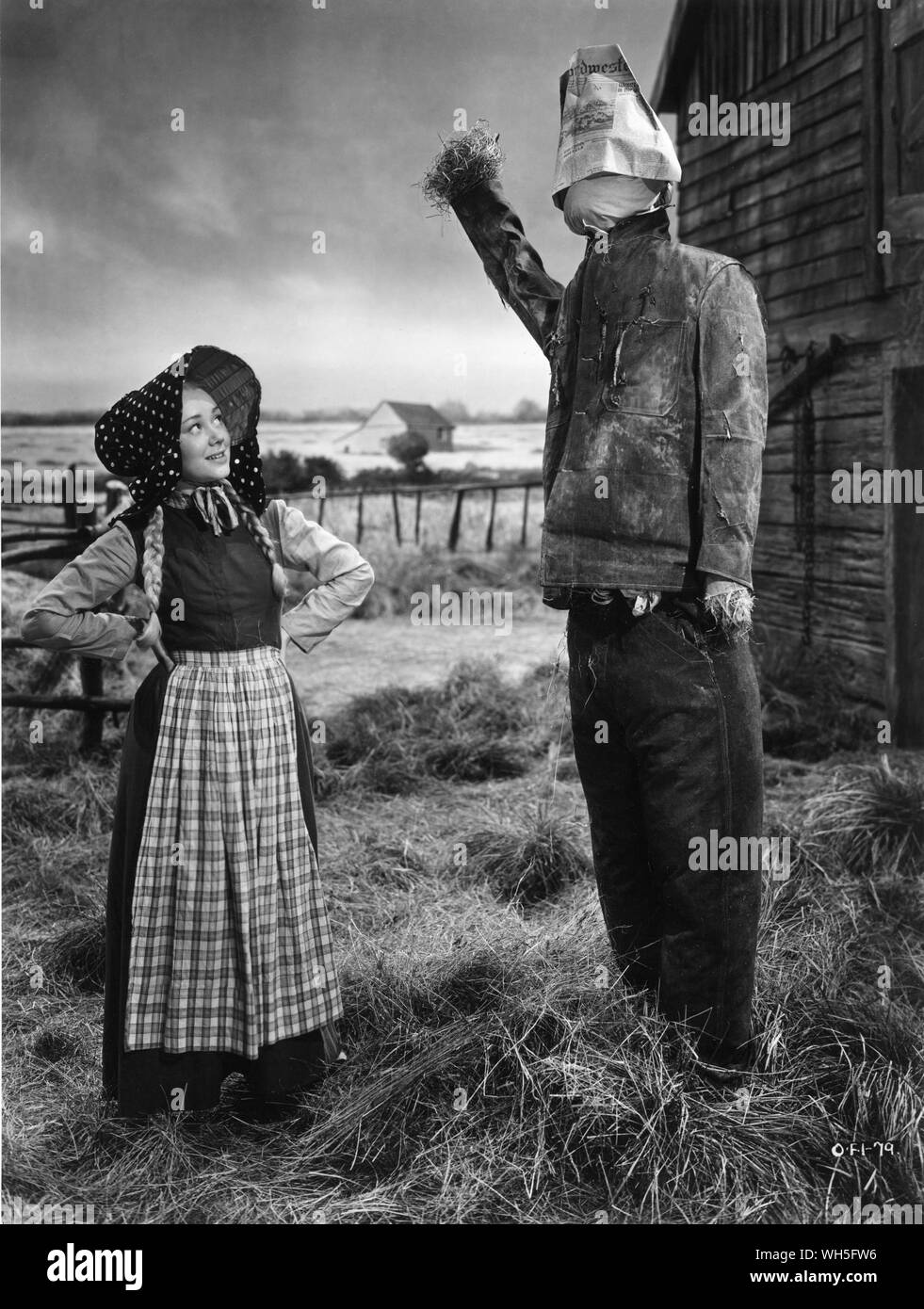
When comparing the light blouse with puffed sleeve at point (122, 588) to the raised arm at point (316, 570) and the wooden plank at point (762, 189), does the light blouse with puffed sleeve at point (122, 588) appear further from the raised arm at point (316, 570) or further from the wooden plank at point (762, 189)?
the wooden plank at point (762, 189)

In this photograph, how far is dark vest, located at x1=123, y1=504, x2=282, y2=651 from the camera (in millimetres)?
2658

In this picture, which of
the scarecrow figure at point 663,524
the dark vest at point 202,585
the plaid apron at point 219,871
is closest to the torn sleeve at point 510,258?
the scarecrow figure at point 663,524

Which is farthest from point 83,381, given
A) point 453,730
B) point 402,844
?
point 402,844

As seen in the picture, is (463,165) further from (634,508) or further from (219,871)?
(219,871)

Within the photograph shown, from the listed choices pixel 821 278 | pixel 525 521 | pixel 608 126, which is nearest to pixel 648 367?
pixel 608 126

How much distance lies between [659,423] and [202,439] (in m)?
1.10

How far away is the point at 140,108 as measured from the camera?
19.9ft

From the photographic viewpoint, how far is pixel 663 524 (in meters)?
2.44

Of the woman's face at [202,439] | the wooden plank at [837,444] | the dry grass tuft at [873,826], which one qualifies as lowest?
the dry grass tuft at [873,826]

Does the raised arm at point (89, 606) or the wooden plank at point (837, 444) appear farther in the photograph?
the wooden plank at point (837, 444)

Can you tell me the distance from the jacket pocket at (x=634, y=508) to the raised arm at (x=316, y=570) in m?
0.63

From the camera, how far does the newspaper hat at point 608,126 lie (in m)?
2.49

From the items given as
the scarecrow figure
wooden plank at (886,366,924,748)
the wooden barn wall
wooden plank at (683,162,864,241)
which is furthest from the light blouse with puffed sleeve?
wooden plank at (683,162,864,241)

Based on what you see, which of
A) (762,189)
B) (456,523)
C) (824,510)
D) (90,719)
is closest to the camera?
(90,719)
